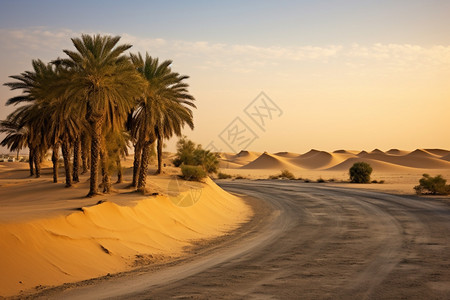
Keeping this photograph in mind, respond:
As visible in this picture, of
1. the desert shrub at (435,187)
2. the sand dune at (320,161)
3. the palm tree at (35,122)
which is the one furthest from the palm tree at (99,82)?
the sand dune at (320,161)

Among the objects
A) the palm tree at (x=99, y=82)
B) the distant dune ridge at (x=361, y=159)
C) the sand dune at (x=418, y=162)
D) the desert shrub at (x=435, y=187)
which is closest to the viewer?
the palm tree at (x=99, y=82)

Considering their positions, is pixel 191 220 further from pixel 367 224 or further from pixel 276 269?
pixel 276 269

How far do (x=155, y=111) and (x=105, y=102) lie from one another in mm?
5255

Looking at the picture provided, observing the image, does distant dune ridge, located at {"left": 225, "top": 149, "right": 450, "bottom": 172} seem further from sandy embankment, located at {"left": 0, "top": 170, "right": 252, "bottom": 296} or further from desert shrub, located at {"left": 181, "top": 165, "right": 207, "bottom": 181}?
sandy embankment, located at {"left": 0, "top": 170, "right": 252, "bottom": 296}

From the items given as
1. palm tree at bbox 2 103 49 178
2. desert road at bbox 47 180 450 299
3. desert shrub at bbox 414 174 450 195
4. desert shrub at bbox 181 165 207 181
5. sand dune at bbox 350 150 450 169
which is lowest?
desert road at bbox 47 180 450 299

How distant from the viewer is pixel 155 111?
2592cm

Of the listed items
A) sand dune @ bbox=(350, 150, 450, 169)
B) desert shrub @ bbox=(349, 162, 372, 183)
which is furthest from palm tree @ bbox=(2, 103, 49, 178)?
sand dune @ bbox=(350, 150, 450, 169)

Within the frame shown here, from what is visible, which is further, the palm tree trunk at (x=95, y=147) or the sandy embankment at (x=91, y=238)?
the palm tree trunk at (x=95, y=147)

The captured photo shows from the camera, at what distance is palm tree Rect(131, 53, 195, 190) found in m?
25.9

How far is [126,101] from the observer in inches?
862

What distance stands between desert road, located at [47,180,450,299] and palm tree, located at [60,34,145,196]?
10.1m

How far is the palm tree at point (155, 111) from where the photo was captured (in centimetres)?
2589

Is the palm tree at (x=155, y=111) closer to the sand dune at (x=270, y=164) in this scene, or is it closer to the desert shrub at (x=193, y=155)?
the desert shrub at (x=193, y=155)

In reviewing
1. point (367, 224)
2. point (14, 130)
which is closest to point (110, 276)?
point (367, 224)
